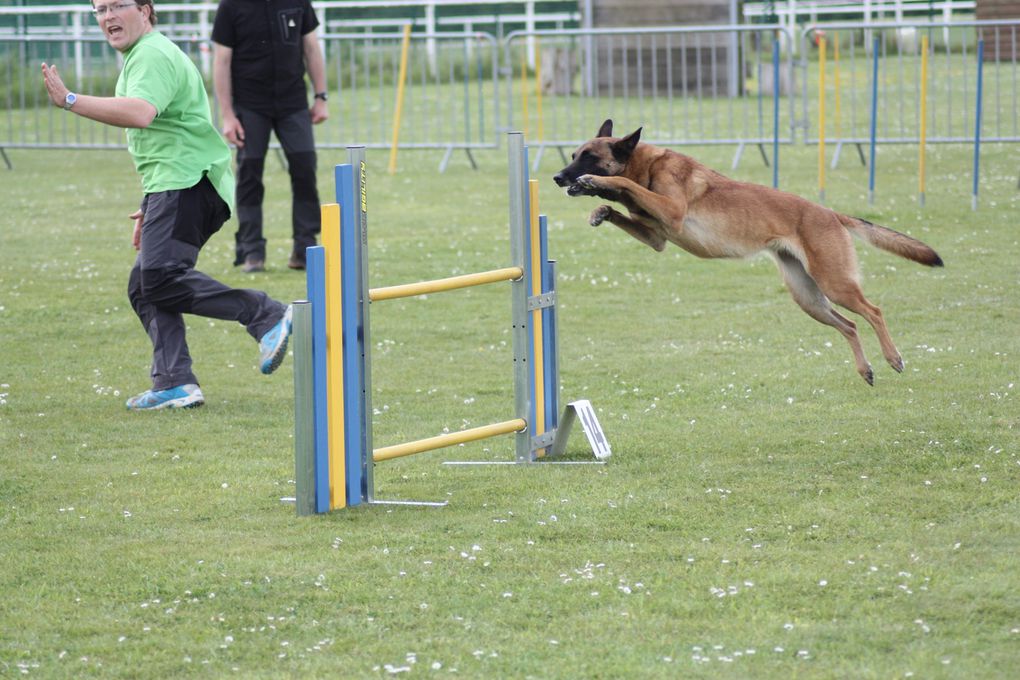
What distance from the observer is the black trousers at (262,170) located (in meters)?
10.4

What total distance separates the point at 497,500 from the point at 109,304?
5.41 m

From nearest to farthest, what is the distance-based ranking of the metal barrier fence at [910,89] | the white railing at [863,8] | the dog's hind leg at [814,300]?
the dog's hind leg at [814,300] < the metal barrier fence at [910,89] < the white railing at [863,8]

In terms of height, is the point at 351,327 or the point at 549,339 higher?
the point at 351,327

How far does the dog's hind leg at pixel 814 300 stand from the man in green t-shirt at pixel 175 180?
2.49m

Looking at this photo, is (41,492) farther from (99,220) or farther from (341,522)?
(99,220)

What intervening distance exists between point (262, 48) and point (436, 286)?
18.0 ft

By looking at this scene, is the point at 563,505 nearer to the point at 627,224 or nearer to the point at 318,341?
the point at 318,341

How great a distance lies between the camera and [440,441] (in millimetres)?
5348

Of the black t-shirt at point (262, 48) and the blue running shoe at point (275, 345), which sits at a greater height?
the black t-shirt at point (262, 48)

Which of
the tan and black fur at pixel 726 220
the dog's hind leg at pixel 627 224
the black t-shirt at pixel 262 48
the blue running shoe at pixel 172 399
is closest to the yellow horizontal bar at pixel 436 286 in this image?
the dog's hind leg at pixel 627 224

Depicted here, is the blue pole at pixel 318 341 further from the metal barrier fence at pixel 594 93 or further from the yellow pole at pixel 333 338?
the metal barrier fence at pixel 594 93

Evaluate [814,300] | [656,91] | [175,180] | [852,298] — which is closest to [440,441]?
[175,180]

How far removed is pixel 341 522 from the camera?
4973 millimetres

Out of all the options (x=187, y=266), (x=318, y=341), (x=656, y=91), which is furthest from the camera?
(x=656, y=91)
